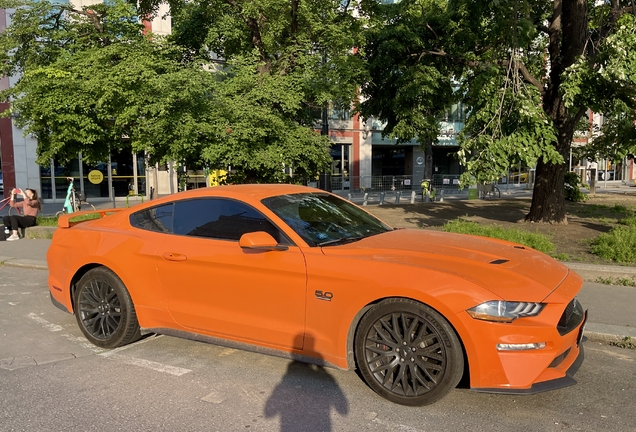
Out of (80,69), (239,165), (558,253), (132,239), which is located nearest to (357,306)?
(132,239)

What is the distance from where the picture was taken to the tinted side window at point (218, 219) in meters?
4.11

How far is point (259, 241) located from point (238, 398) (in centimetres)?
120

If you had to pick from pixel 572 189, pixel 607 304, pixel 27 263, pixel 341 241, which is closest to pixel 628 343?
pixel 607 304

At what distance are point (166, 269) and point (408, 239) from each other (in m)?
2.18

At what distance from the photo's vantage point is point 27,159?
2636cm

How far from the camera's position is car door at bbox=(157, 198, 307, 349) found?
3779mm

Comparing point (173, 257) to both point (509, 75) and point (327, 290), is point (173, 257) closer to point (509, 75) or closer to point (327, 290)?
point (327, 290)

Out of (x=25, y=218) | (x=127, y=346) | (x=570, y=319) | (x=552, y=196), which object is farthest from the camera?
(x=25, y=218)

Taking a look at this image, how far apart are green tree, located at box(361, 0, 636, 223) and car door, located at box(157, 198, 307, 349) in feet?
17.8

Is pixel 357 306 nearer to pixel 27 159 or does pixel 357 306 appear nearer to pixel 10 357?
pixel 10 357

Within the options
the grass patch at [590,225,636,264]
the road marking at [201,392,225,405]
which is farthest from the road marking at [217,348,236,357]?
the grass patch at [590,225,636,264]

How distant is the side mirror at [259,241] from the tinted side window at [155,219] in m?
1.11

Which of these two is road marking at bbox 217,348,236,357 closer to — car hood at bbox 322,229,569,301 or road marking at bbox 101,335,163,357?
road marking at bbox 101,335,163,357

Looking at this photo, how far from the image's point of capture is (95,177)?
28141 mm
